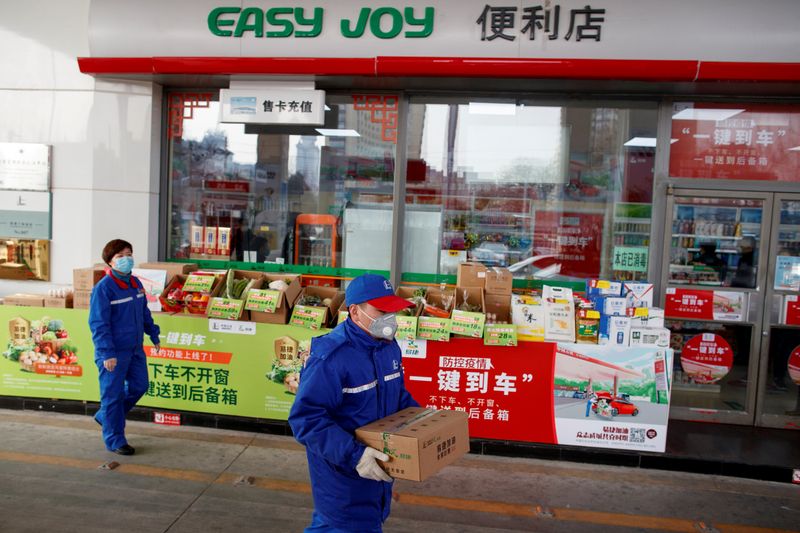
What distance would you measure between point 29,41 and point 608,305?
7.31 m

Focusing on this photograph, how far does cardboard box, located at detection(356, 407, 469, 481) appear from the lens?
286 cm

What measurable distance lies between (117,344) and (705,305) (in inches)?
243

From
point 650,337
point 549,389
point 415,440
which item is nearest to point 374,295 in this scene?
point 415,440

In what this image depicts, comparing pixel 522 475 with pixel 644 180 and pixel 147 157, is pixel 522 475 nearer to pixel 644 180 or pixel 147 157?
pixel 644 180

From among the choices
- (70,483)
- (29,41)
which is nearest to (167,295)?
(70,483)

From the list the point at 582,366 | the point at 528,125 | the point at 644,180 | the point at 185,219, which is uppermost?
the point at 528,125

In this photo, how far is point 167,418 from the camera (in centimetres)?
652

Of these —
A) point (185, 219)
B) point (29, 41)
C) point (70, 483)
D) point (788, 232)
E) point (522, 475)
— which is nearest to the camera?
point (70, 483)

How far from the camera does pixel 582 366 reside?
584cm

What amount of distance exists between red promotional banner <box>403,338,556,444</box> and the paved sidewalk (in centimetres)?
32

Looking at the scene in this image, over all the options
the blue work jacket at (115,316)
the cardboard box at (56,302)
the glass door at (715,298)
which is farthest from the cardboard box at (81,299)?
the glass door at (715,298)

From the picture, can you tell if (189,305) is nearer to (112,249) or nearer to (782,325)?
(112,249)

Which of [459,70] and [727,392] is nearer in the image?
[459,70]

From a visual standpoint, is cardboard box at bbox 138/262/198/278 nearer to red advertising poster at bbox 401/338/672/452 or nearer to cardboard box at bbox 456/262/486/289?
red advertising poster at bbox 401/338/672/452
